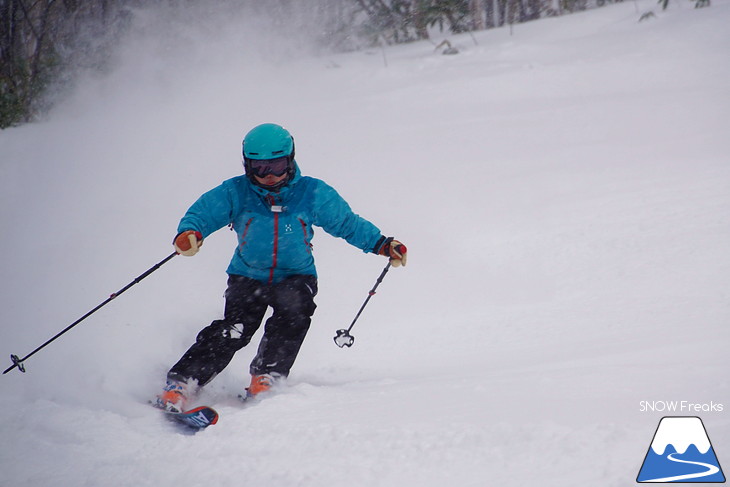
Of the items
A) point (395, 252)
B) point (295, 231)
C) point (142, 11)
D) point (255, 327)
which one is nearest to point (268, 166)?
point (295, 231)

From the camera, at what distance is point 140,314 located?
5.11m

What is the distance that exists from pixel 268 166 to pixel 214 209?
0.44 m

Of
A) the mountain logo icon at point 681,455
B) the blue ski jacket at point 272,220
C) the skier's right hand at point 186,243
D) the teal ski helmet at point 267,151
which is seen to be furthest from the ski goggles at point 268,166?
the mountain logo icon at point 681,455

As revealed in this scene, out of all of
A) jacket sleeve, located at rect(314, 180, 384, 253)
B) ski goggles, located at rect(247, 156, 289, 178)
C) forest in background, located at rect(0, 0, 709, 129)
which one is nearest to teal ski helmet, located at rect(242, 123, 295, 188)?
ski goggles, located at rect(247, 156, 289, 178)

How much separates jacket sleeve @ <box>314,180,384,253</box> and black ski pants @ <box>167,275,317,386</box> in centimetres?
37

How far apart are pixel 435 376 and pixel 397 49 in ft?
32.6

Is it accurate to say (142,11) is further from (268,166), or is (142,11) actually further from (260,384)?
(260,384)

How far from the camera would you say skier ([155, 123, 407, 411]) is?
130 inches

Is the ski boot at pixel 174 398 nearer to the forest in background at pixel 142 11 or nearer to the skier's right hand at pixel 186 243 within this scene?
the skier's right hand at pixel 186 243

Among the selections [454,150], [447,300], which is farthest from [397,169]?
[447,300]

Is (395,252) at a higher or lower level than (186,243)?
lower

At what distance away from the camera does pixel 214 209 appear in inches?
135

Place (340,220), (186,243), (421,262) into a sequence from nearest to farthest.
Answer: (186,243), (340,220), (421,262)

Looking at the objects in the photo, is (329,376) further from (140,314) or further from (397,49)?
(397,49)
